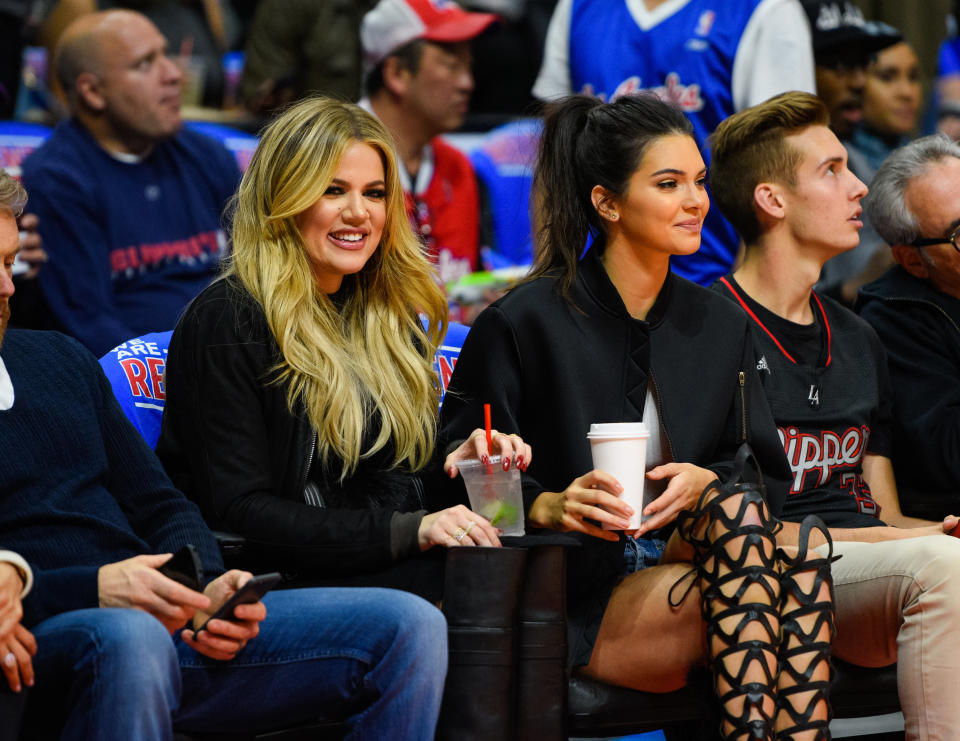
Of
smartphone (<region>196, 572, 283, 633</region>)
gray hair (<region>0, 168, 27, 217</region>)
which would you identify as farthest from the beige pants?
gray hair (<region>0, 168, 27, 217</region>)

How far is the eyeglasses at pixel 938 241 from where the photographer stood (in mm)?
3500

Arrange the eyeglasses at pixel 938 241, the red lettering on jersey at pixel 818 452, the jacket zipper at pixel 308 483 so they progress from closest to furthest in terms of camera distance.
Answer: the jacket zipper at pixel 308 483 < the red lettering on jersey at pixel 818 452 < the eyeglasses at pixel 938 241

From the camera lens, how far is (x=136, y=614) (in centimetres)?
211

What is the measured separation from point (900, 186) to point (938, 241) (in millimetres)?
189

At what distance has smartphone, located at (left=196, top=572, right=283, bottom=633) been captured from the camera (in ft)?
6.98

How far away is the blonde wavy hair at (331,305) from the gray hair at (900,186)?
1.42 metres

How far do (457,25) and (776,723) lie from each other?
11.4 feet

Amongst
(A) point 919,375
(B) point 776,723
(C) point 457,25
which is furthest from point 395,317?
(C) point 457,25

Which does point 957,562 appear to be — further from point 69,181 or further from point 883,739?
point 69,181

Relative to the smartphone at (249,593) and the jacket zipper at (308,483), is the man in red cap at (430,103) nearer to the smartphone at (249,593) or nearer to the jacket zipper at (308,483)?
the jacket zipper at (308,483)

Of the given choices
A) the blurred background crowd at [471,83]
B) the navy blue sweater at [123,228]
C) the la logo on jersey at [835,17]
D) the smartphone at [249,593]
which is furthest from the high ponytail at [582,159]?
the la logo on jersey at [835,17]

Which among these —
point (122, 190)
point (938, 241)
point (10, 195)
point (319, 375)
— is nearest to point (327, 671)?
point (319, 375)

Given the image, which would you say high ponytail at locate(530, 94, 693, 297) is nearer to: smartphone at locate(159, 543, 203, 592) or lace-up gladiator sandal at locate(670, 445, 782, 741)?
lace-up gladiator sandal at locate(670, 445, 782, 741)

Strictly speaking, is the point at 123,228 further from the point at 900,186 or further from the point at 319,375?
the point at 900,186
